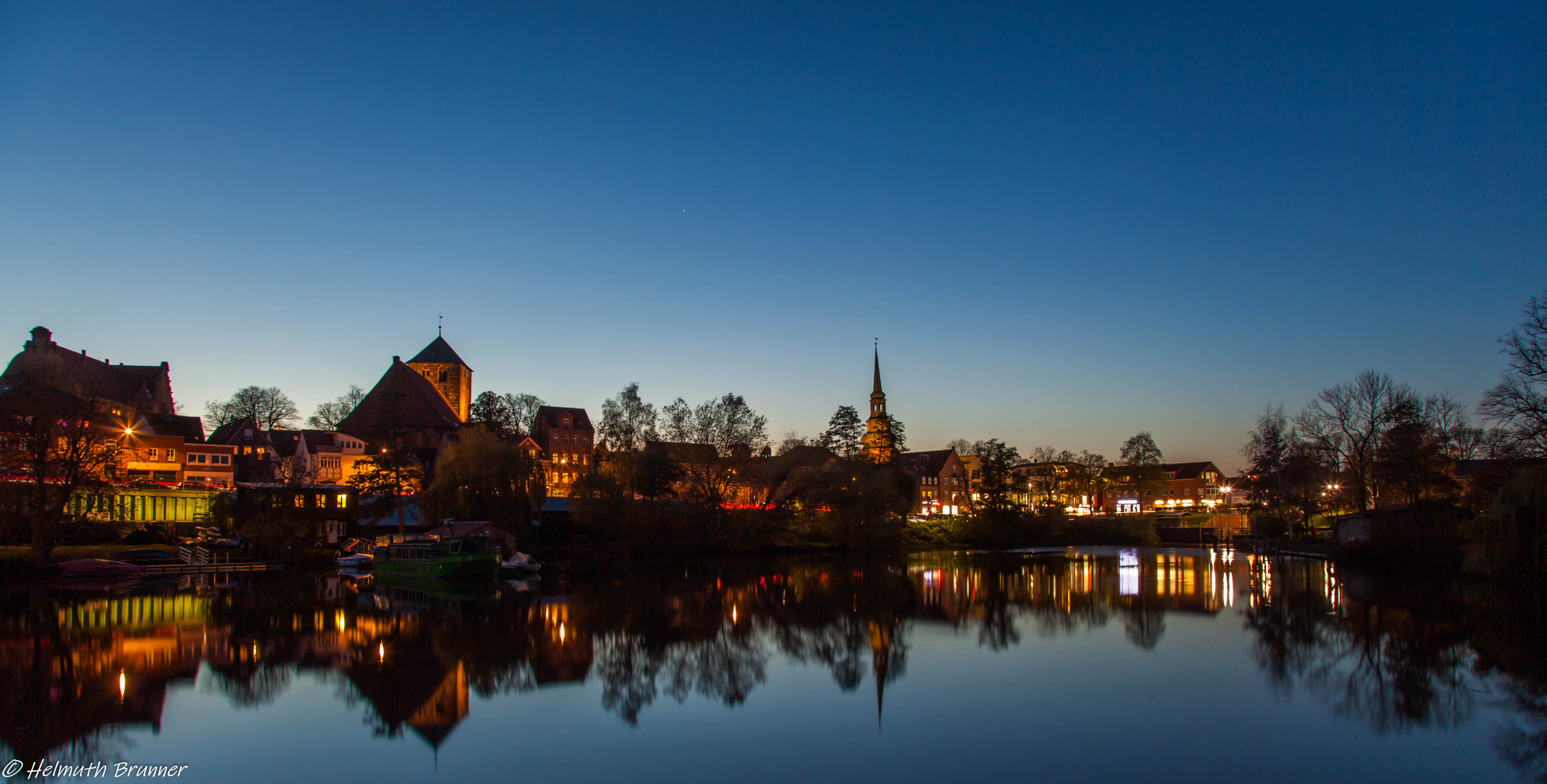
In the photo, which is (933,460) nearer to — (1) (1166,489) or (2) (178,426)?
(1) (1166,489)

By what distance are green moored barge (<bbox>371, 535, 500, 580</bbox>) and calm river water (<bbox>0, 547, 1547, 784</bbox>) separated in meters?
7.76

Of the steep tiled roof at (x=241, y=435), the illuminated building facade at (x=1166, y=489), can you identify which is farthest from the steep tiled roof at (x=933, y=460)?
the steep tiled roof at (x=241, y=435)

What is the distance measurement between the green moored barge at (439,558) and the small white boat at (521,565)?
811 mm

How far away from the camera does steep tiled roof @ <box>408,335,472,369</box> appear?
94.1 m

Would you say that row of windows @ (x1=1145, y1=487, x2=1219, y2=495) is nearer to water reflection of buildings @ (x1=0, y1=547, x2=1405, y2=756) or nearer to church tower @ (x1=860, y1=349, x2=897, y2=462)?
church tower @ (x1=860, y1=349, x2=897, y2=462)

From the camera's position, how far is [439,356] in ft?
311

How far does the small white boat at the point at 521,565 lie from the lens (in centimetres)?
3828

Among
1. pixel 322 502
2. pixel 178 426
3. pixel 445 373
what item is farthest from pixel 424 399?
pixel 322 502

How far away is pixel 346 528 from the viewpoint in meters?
51.3

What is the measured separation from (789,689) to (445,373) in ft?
288

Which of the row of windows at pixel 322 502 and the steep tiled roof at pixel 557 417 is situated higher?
the steep tiled roof at pixel 557 417

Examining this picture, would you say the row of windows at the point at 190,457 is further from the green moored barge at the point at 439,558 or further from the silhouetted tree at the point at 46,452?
the green moored barge at the point at 439,558

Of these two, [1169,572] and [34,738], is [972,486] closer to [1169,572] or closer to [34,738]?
[1169,572]

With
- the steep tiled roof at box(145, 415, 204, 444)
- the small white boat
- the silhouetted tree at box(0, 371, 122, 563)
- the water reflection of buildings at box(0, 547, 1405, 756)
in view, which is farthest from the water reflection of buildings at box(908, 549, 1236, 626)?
the steep tiled roof at box(145, 415, 204, 444)
